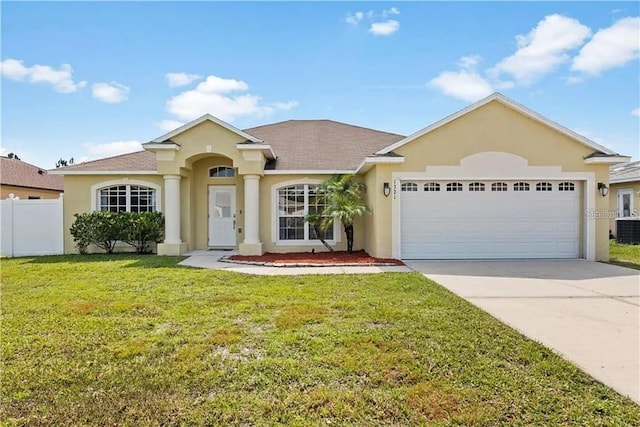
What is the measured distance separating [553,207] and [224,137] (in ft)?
36.8

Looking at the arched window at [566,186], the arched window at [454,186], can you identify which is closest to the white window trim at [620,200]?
the arched window at [566,186]

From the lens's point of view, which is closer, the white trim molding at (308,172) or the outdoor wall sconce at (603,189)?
the outdoor wall sconce at (603,189)

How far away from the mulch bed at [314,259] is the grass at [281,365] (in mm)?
4231

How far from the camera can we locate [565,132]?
40.3 ft

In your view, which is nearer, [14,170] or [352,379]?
[352,379]

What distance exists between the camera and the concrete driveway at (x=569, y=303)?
444 centimetres

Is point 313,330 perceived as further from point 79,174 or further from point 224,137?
point 79,174

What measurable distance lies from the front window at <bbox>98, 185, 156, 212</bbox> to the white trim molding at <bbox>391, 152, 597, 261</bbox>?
938 cm

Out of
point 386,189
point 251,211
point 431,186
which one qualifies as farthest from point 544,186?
point 251,211

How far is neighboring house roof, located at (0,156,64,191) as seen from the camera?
A: 87.0 feet

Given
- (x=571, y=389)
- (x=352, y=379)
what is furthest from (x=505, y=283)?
(x=352, y=379)

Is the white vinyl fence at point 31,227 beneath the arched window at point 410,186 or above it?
beneath

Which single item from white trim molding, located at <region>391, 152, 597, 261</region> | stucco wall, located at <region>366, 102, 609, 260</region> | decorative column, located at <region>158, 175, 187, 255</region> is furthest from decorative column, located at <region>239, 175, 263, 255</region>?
white trim molding, located at <region>391, 152, 597, 261</region>

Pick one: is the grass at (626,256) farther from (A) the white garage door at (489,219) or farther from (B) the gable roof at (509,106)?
(B) the gable roof at (509,106)
